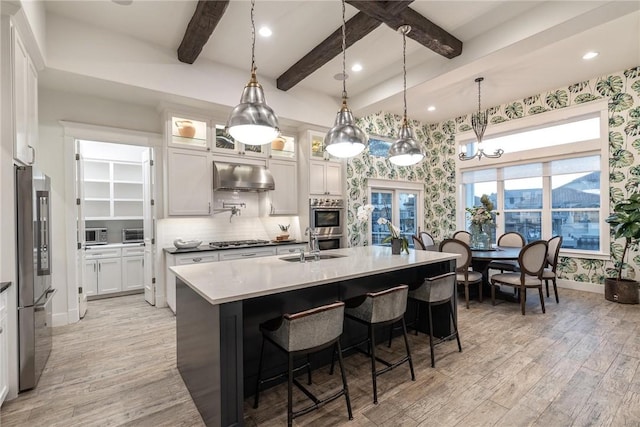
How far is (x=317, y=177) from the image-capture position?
5.47 meters

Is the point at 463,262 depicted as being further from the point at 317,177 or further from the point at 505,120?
the point at 505,120

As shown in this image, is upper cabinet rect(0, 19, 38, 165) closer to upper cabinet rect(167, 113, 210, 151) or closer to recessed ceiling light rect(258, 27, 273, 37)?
upper cabinet rect(167, 113, 210, 151)

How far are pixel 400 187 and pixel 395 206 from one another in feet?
1.46

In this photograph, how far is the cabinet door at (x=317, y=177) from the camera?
539cm

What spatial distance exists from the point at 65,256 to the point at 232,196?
232 cm

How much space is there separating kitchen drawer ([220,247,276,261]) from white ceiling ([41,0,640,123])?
7.59 ft

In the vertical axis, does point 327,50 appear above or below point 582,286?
above

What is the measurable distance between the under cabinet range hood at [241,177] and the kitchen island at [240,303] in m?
1.94

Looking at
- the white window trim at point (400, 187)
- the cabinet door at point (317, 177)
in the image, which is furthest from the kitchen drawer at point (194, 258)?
the white window trim at point (400, 187)

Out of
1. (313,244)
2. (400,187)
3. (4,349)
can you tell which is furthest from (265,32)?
(400,187)

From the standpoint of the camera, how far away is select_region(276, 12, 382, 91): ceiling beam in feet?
10.6

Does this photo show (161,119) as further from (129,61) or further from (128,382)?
(128,382)

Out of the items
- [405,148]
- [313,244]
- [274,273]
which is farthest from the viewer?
[405,148]

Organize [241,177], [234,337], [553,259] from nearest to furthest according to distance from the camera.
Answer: [234,337]
[553,259]
[241,177]
